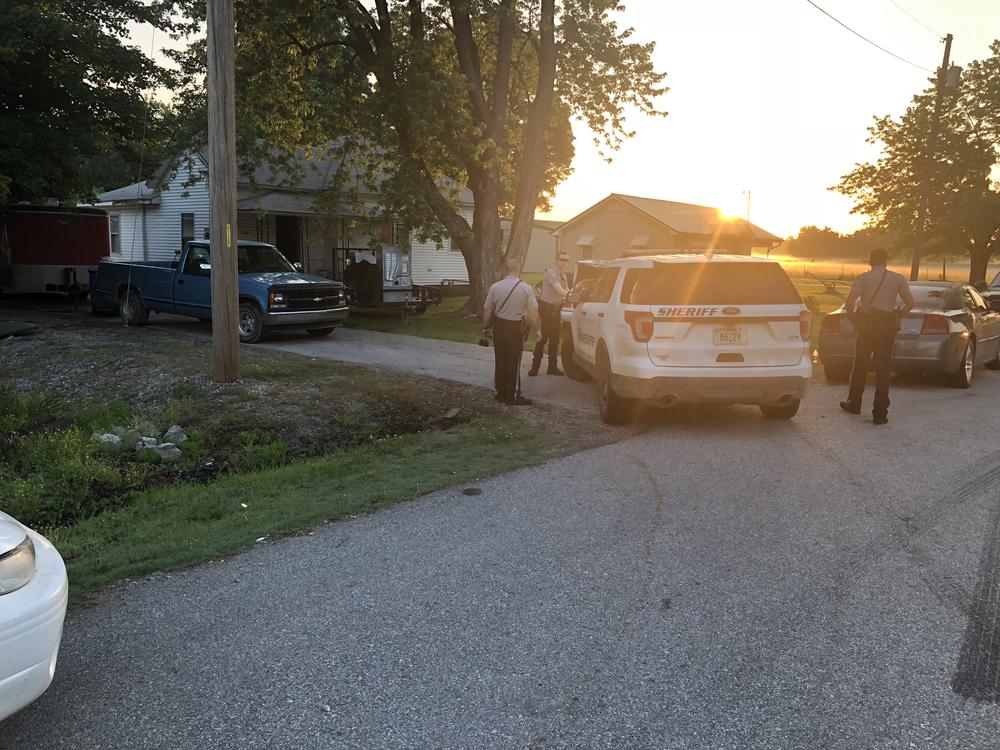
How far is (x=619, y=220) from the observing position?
151 feet

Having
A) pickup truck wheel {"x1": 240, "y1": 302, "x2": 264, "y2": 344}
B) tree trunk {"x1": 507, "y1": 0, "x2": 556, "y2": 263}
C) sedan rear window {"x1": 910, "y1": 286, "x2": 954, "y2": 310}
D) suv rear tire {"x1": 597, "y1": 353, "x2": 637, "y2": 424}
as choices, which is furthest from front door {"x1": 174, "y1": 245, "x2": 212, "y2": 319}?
sedan rear window {"x1": 910, "y1": 286, "x2": 954, "y2": 310}

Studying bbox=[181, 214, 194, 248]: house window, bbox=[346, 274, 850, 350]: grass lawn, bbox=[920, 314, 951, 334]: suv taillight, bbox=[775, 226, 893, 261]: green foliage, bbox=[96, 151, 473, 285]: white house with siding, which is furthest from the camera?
bbox=[775, 226, 893, 261]: green foliage

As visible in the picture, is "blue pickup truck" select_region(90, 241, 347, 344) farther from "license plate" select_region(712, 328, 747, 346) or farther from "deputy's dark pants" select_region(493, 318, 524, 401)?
"license plate" select_region(712, 328, 747, 346)

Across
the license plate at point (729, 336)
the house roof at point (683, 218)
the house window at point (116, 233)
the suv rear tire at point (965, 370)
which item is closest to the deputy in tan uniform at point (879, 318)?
the license plate at point (729, 336)

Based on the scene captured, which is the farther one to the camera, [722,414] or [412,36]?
[412,36]

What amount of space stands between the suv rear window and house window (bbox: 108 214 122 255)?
28520 millimetres

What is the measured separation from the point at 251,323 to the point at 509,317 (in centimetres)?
771

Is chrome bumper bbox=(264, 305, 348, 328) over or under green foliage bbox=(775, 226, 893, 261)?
under

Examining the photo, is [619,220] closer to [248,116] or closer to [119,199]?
[119,199]

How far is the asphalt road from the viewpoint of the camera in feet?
9.54

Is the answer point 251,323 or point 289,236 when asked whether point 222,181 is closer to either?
point 251,323

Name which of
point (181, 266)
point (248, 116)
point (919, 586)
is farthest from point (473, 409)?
point (248, 116)

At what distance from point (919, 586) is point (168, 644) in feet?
12.8

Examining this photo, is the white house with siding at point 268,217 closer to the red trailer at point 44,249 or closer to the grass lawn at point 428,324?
the grass lawn at point 428,324
